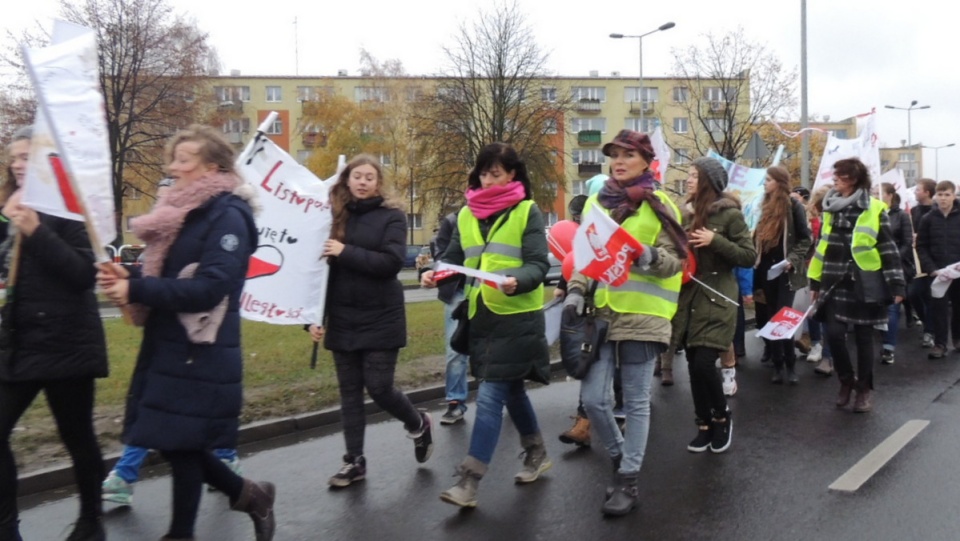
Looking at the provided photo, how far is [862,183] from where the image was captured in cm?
733

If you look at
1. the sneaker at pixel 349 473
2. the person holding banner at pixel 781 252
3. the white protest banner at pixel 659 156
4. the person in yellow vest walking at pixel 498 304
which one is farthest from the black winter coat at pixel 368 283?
the white protest banner at pixel 659 156

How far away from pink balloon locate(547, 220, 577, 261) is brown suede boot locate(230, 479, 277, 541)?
2789 mm

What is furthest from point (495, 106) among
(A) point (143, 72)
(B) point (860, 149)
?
(B) point (860, 149)

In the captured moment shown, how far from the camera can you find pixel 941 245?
10.4 meters

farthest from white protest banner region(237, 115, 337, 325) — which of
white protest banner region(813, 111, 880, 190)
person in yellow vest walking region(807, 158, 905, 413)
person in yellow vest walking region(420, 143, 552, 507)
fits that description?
white protest banner region(813, 111, 880, 190)

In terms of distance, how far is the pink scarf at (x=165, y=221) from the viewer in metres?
3.61

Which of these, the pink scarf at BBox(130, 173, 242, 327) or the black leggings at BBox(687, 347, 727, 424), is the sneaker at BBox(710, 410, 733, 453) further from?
A: the pink scarf at BBox(130, 173, 242, 327)

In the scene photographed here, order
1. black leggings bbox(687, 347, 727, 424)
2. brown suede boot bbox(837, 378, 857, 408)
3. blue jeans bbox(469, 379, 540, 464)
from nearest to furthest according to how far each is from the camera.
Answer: blue jeans bbox(469, 379, 540, 464) < black leggings bbox(687, 347, 727, 424) < brown suede boot bbox(837, 378, 857, 408)

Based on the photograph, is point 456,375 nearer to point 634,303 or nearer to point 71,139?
point 634,303

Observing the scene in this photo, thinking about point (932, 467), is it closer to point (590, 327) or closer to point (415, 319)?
point (590, 327)

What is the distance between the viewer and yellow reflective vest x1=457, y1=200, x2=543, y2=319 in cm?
489

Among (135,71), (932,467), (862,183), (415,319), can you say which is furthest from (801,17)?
(135,71)

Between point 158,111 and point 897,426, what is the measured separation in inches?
1387

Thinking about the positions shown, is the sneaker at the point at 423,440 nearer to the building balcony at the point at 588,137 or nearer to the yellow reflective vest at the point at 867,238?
the yellow reflective vest at the point at 867,238
